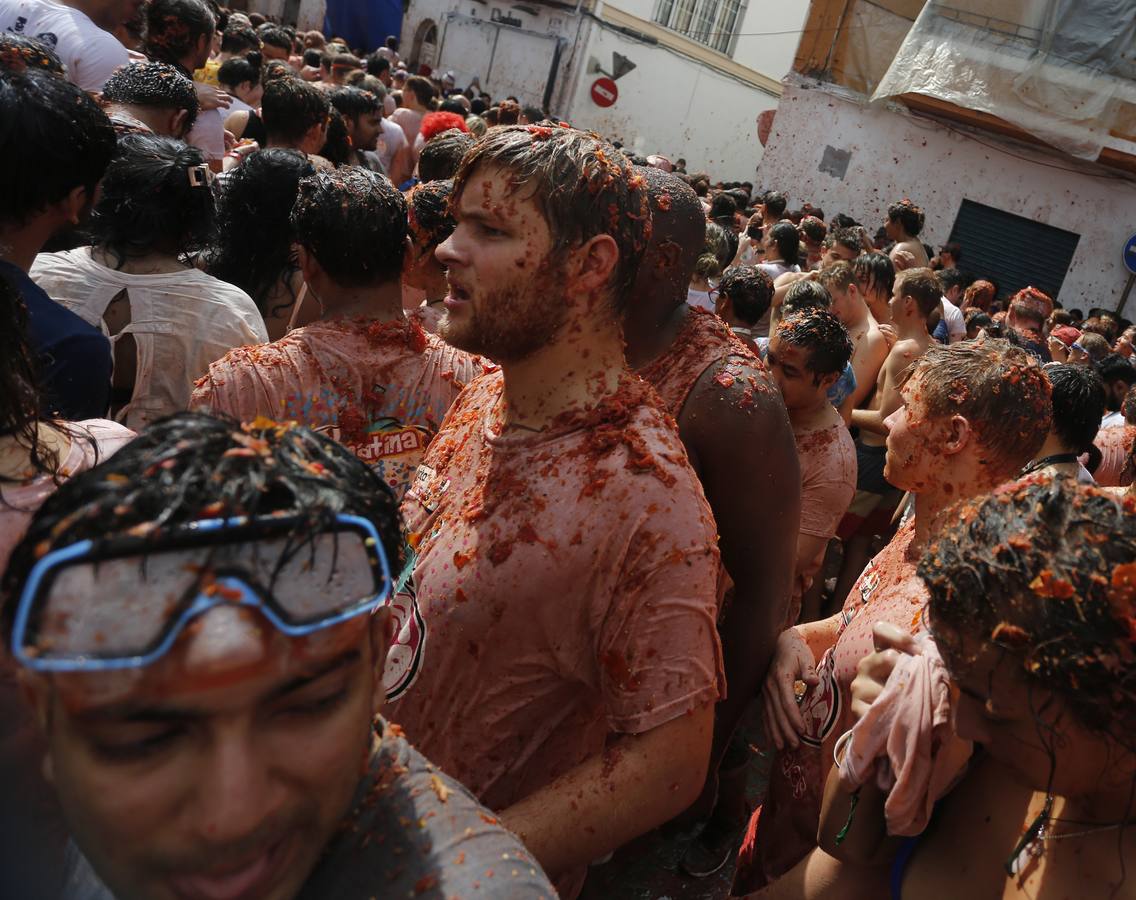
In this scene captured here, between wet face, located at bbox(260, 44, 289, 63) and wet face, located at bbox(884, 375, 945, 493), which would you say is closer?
wet face, located at bbox(884, 375, 945, 493)

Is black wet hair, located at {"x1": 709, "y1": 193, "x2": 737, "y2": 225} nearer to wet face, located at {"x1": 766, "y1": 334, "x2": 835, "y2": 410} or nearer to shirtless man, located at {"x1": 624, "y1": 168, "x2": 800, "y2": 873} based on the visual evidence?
wet face, located at {"x1": 766, "y1": 334, "x2": 835, "y2": 410}

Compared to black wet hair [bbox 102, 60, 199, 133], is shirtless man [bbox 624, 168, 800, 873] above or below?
below

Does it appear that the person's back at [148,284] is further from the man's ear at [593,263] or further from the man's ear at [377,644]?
the man's ear at [377,644]

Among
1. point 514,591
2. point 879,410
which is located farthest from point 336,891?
point 879,410

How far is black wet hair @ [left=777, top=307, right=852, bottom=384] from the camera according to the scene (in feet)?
13.7

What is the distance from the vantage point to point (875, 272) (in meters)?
6.72

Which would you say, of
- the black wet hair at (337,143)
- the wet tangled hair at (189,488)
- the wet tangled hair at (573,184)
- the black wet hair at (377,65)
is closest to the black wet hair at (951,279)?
the black wet hair at (337,143)

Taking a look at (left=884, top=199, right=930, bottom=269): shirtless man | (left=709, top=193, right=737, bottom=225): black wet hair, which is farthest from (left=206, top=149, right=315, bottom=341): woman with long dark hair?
(left=709, top=193, right=737, bottom=225): black wet hair

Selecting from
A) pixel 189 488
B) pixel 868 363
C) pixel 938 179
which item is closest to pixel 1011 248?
pixel 938 179

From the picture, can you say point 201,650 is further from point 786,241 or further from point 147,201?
point 786,241

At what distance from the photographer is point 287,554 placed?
1029 mm

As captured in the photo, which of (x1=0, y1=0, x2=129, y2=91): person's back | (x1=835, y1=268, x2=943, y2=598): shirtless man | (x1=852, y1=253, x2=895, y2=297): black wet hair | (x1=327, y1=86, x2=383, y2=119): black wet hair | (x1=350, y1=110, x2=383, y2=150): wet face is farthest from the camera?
(x1=350, y1=110, x2=383, y2=150): wet face

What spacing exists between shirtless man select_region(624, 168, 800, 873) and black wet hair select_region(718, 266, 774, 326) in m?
2.91

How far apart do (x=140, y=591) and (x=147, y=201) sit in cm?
236
